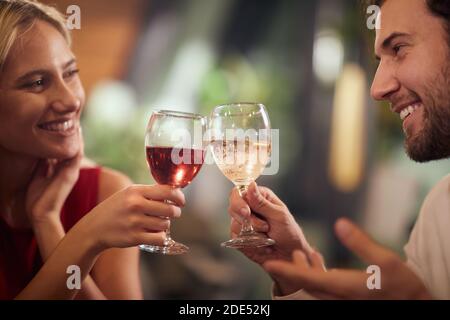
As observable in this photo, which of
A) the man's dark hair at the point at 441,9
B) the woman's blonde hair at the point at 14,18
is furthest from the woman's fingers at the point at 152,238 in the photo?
the man's dark hair at the point at 441,9

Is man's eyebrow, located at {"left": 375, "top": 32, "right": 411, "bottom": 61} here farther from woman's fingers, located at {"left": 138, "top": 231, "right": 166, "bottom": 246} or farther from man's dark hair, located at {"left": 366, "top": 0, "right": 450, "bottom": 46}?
woman's fingers, located at {"left": 138, "top": 231, "right": 166, "bottom": 246}

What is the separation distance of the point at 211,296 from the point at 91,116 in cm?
70

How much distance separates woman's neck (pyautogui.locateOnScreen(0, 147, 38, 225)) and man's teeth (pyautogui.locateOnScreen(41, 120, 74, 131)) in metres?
0.12

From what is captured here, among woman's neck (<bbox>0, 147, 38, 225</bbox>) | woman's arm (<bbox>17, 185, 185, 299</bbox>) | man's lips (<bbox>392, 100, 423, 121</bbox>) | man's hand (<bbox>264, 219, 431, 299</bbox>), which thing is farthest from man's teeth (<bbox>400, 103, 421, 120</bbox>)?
woman's neck (<bbox>0, 147, 38, 225</bbox>)

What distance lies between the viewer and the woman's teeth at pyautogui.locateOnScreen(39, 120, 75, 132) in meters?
1.40

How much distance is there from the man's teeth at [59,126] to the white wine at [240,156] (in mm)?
476

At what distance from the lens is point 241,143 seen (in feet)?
3.72

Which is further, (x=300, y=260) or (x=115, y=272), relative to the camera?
(x=115, y=272)

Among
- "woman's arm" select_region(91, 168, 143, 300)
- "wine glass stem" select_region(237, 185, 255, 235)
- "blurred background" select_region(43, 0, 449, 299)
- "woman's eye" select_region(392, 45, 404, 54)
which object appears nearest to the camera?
"wine glass stem" select_region(237, 185, 255, 235)

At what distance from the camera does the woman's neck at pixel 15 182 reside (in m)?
1.47

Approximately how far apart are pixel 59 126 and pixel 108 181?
0.69 feet

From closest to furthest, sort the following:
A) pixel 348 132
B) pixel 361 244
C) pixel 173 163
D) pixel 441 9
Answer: pixel 361 244 → pixel 173 163 → pixel 441 9 → pixel 348 132

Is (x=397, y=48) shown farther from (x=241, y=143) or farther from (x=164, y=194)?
(x=164, y=194)

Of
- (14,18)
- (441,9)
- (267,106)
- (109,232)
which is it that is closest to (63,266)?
(109,232)
